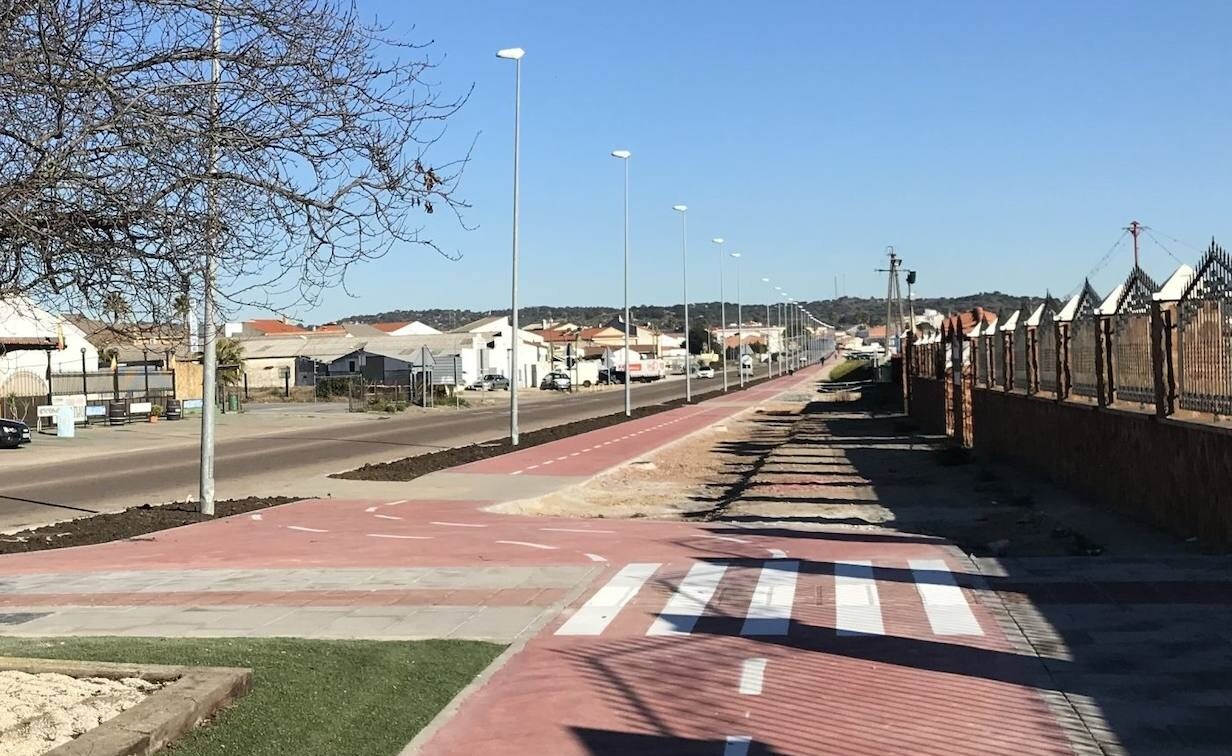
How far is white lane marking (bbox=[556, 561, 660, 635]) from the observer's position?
9.36 metres

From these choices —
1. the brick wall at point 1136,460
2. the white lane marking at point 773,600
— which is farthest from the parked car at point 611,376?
the white lane marking at point 773,600

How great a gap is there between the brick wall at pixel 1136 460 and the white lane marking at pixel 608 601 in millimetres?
5440

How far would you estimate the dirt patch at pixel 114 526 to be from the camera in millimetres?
15016

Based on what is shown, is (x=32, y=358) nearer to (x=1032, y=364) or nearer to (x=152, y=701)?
(x=1032, y=364)

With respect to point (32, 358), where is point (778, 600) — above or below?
below

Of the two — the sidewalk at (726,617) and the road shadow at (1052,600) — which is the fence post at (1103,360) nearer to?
the road shadow at (1052,600)

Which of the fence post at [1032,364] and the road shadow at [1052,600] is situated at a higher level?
the fence post at [1032,364]

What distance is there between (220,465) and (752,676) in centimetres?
2336

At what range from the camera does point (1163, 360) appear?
536 inches

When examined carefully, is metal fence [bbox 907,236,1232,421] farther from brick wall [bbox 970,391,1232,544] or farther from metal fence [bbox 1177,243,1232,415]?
brick wall [bbox 970,391,1232,544]

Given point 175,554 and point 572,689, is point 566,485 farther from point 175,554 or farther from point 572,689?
point 572,689

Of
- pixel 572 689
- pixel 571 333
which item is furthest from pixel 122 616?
pixel 571 333

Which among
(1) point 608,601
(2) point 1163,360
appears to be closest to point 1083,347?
(2) point 1163,360

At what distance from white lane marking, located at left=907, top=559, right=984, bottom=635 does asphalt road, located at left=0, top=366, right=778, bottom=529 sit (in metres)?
13.2
